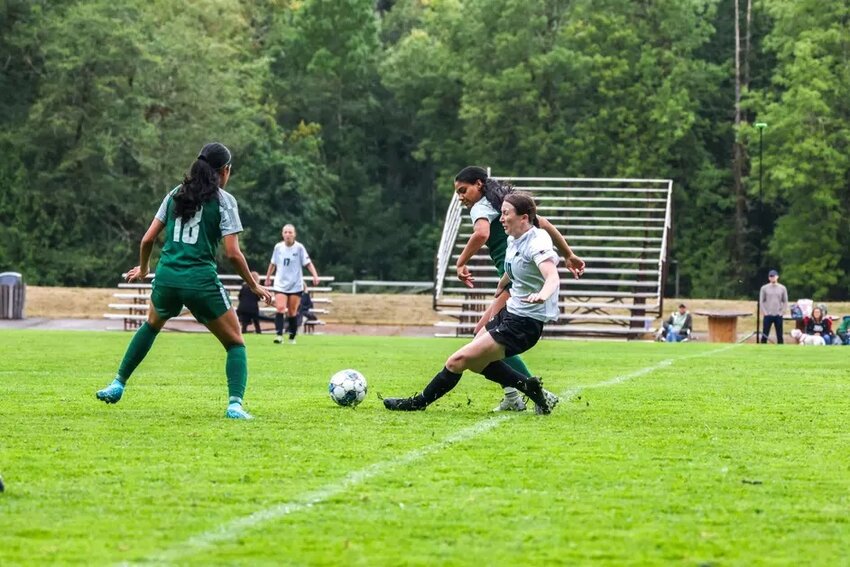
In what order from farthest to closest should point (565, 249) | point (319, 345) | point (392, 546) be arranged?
point (319, 345)
point (565, 249)
point (392, 546)

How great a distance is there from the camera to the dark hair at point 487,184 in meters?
11.9

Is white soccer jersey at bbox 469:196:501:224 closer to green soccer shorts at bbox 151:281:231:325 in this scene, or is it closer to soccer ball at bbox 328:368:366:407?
soccer ball at bbox 328:368:366:407

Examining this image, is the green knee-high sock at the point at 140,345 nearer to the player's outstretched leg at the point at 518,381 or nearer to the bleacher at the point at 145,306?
the player's outstretched leg at the point at 518,381

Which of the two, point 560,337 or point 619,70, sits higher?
point 619,70

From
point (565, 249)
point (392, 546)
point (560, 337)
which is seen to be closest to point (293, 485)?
point (392, 546)

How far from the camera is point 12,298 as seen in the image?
39688 millimetres

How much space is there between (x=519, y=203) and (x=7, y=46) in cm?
4979

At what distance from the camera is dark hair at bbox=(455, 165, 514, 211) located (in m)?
11.9

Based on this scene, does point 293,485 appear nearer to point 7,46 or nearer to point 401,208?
point 7,46

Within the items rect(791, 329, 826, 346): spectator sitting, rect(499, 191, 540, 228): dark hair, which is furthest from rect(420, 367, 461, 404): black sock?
rect(791, 329, 826, 346): spectator sitting

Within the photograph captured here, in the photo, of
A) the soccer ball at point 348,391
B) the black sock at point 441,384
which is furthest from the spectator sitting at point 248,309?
the black sock at point 441,384

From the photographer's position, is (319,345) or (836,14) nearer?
(319,345)

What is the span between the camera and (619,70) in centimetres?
6309

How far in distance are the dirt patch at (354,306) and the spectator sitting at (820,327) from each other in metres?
6.50
